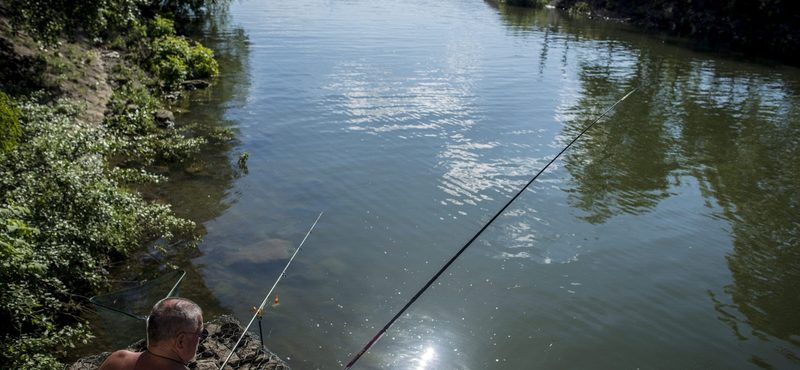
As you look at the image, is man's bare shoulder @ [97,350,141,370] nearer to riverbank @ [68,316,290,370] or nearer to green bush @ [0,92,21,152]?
riverbank @ [68,316,290,370]

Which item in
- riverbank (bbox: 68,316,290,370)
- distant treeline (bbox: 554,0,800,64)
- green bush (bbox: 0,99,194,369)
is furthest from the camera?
distant treeline (bbox: 554,0,800,64)

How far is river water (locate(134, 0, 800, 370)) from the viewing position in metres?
7.03

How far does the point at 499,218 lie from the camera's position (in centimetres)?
995

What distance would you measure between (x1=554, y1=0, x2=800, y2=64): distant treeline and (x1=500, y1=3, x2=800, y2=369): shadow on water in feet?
26.8

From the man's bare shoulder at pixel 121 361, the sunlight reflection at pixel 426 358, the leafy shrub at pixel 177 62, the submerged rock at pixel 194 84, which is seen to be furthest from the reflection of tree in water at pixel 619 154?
the leafy shrub at pixel 177 62

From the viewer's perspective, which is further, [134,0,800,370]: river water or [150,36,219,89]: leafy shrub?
[150,36,219,89]: leafy shrub

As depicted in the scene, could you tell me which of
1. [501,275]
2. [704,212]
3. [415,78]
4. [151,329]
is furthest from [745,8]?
[151,329]

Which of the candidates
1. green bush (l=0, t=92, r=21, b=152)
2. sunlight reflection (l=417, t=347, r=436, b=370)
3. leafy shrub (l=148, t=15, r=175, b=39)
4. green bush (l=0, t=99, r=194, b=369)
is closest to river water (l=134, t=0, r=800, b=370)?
sunlight reflection (l=417, t=347, r=436, b=370)

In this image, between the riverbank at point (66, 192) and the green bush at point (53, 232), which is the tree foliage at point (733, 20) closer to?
the riverbank at point (66, 192)

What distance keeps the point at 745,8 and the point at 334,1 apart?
90.4 feet

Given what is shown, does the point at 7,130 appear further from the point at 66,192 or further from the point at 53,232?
the point at 53,232

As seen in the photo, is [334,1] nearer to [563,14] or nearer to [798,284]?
[563,14]

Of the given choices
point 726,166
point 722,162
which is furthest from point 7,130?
point 722,162

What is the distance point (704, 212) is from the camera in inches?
413
